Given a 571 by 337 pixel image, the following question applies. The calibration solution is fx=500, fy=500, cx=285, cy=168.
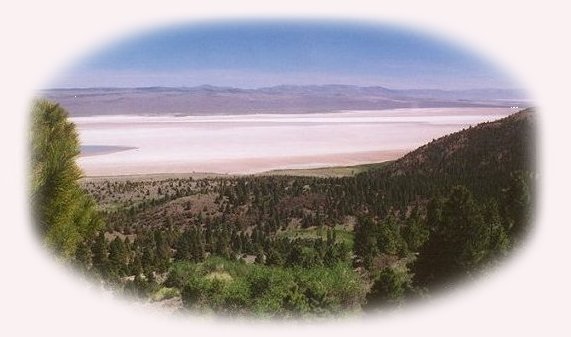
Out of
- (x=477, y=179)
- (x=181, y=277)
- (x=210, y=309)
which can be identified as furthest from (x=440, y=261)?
(x=181, y=277)

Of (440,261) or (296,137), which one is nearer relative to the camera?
(440,261)

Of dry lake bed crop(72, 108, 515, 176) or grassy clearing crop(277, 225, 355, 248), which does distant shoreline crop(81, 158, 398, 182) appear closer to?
dry lake bed crop(72, 108, 515, 176)

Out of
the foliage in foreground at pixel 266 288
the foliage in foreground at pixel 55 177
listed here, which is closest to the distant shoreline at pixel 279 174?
the foliage in foreground at pixel 55 177

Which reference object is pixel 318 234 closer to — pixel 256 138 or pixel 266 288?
pixel 266 288

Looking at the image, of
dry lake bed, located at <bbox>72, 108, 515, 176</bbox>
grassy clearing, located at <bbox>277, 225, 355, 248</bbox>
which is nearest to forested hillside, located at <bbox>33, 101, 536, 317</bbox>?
grassy clearing, located at <bbox>277, 225, 355, 248</bbox>

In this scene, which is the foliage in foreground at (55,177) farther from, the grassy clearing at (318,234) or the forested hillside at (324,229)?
the grassy clearing at (318,234)

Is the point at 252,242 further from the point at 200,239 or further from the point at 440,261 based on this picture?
the point at 440,261
